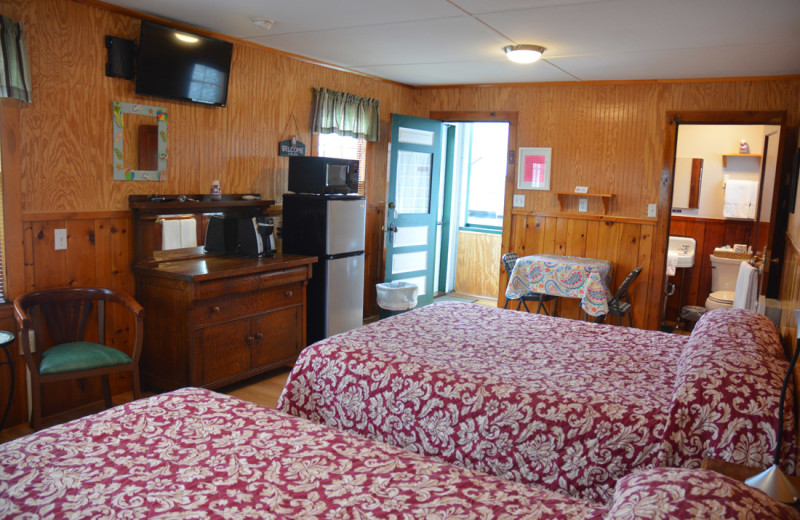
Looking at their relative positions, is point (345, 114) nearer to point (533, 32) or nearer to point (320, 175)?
point (320, 175)

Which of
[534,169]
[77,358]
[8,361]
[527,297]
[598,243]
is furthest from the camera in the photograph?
[534,169]

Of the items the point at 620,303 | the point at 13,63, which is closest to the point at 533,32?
the point at 620,303

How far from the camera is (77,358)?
10.4 feet

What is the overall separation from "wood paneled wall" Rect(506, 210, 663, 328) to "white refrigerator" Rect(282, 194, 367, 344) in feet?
5.94

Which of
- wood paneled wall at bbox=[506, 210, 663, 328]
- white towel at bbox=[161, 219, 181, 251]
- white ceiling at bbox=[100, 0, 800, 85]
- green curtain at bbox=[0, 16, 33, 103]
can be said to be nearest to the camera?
green curtain at bbox=[0, 16, 33, 103]

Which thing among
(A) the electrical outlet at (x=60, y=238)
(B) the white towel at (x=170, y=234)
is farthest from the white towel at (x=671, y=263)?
(A) the electrical outlet at (x=60, y=238)

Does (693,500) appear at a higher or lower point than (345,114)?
lower

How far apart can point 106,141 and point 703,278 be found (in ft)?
18.8

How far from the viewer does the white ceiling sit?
3.28 m

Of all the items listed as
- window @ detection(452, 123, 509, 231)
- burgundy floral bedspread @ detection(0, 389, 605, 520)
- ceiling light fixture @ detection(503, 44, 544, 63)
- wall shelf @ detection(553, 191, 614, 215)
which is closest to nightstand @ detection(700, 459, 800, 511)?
burgundy floral bedspread @ detection(0, 389, 605, 520)

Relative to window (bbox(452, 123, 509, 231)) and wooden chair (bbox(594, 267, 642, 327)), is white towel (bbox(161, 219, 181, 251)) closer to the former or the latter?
wooden chair (bbox(594, 267, 642, 327))

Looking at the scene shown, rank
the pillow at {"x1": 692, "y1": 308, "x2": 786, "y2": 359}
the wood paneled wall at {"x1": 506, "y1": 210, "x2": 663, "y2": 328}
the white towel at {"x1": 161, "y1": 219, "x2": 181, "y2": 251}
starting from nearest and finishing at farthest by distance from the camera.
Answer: the pillow at {"x1": 692, "y1": 308, "x2": 786, "y2": 359} → the white towel at {"x1": 161, "y1": 219, "x2": 181, "y2": 251} → the wood paneled wall at {"x1": 506, "y1": 210, "x2": 663, "y2": 328}

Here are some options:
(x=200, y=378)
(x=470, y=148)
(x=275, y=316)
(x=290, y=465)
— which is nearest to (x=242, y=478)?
(x=290, y=465)

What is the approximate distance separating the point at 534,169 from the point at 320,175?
2259 mm
